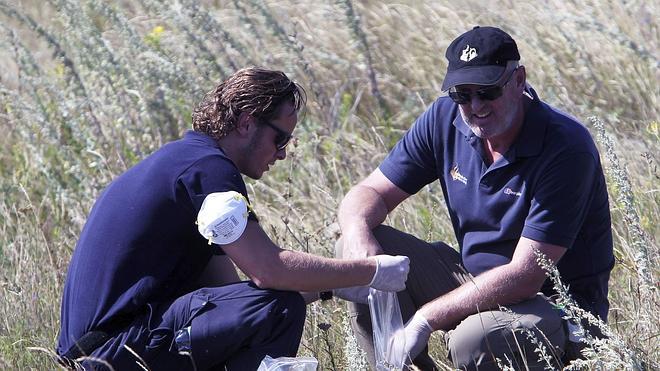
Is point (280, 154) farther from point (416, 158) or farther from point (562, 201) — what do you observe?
point (562, 201)

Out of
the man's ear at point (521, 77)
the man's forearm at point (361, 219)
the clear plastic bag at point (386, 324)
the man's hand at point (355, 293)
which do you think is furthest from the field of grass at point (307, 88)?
the man's ear at point (521, 77)

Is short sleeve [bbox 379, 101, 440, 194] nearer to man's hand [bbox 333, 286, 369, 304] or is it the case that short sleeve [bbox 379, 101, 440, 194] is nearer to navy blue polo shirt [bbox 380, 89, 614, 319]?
navy blue polo shirt [bbox 380, 89, 614, 319]

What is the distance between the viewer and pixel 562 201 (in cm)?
380

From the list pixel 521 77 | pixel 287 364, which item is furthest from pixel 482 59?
pixel 287 364

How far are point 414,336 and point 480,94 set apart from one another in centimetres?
91

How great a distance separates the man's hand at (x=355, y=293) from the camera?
412cm

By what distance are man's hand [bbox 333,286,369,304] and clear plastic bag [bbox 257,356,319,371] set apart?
480mm

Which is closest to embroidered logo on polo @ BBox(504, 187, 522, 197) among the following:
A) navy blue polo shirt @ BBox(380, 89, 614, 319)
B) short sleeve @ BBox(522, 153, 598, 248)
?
navy blue polo shirt @ BBox(380, 89, 614, 319)

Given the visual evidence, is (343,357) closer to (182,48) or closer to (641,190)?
(641,190)

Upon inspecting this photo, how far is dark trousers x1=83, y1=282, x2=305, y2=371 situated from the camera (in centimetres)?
370

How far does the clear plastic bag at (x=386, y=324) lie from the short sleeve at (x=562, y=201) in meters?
0.59

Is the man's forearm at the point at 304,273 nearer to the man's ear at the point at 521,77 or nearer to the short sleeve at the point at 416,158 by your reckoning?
the short sleeve at the point at 416,158

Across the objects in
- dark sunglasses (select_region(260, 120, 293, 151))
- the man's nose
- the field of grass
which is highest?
dark sunglasses (select_region(260, 120, 293, 151))

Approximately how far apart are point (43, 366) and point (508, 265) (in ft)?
6.62
